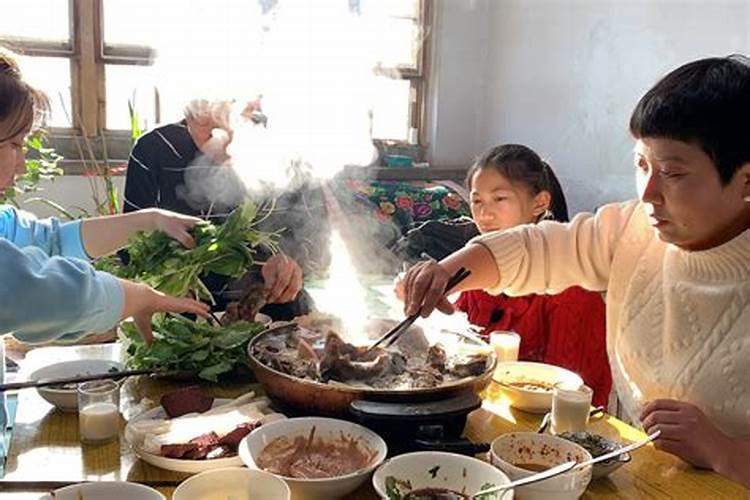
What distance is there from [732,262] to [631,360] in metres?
0.34

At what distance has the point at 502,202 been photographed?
281cm

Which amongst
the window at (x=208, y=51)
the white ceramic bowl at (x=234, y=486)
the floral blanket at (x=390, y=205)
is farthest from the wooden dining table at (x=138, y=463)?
the floral blanket at (x=390, y=205)

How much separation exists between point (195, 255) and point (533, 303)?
1.17m

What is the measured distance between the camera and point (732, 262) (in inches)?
64.7

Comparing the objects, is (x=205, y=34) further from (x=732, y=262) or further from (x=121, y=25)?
(x=732, y=262)

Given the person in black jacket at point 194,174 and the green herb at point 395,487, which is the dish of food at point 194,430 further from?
the person in black jacket at point 194,174

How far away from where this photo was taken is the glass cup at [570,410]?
63.7 inches

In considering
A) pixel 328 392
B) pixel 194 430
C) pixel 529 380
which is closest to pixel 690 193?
pixel 529 380

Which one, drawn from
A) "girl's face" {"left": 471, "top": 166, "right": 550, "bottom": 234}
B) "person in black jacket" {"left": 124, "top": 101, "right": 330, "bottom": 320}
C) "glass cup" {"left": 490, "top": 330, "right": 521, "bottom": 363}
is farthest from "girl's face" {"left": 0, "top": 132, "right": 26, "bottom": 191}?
"girl's face" {"left": 471, "top": 166, "right": 550, "bottom": 234}

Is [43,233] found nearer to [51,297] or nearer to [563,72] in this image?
[51,297]

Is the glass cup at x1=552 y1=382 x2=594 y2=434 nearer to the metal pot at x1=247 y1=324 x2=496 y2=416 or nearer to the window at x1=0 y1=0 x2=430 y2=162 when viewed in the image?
the metal pot at x1=247 y1=324 x2=496 y2=416

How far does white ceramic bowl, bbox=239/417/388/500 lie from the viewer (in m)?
1.31

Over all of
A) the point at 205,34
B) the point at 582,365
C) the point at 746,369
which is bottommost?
the point at 582,365

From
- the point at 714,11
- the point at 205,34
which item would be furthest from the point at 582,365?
the point at 205,34
